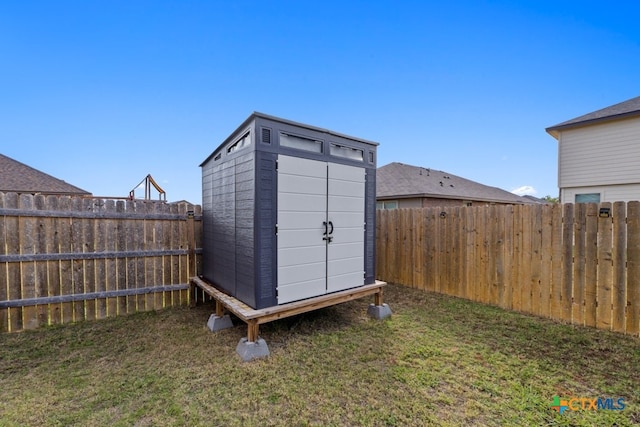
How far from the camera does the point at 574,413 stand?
1.92 metres

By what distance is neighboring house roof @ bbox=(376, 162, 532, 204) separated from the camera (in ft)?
36.5

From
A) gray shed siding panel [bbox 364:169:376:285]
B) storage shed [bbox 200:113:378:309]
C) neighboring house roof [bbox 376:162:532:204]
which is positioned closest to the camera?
storage shed [bbox 200:113:378:309]

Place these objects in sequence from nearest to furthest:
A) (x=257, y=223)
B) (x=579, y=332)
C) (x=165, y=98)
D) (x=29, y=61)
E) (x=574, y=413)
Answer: (x=574, y=413), (x=257, y=223), (x=579, y=332), (x=29, y=61), (x=165, y=98)

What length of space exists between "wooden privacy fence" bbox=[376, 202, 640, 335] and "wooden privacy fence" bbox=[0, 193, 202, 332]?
4487 mm

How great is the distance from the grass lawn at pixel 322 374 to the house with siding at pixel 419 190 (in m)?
7.47

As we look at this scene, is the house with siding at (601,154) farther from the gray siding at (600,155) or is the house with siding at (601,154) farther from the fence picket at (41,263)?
the fence picket at (41,263)

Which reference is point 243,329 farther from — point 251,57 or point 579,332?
point 251,57

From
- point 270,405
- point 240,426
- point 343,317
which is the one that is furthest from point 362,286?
point 240,426

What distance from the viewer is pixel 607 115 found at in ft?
26.0

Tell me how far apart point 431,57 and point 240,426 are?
963 cm

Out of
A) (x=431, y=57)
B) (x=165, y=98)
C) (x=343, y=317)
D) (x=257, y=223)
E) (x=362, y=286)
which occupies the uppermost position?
(x=431, y=57)

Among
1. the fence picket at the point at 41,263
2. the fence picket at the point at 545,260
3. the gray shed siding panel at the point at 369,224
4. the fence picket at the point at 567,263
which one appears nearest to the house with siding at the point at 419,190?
the fence picket at the point at 545,260

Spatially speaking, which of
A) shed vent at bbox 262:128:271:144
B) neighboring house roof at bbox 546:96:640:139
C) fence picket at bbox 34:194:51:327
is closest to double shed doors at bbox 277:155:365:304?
shed vent at bbox 262:128:271:144

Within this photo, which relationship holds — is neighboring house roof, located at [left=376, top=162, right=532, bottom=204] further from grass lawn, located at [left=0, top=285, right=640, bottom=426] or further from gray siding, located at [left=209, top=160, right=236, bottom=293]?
gray siding, located at [left=209, top=160, right=236, bottom=293]
